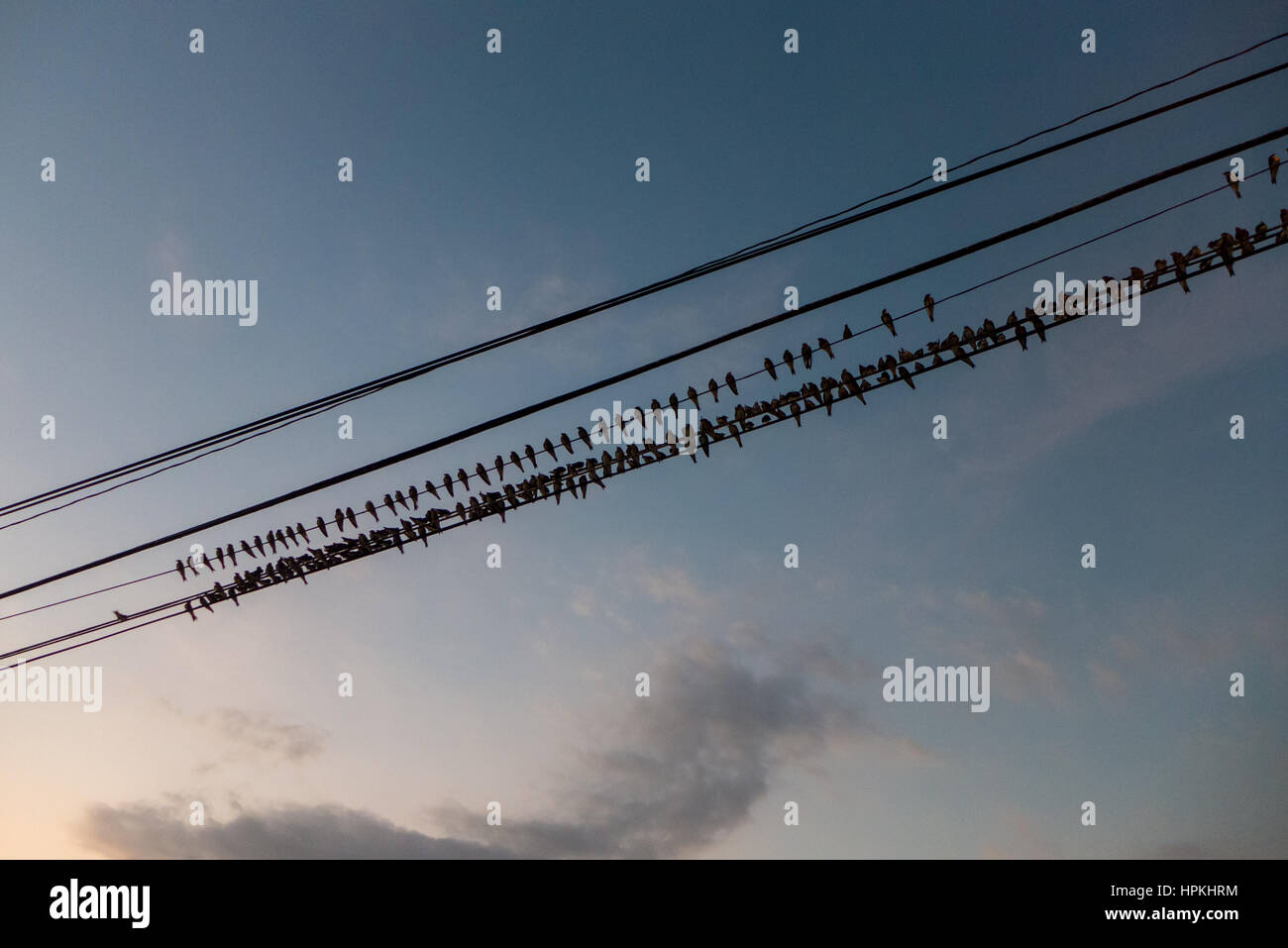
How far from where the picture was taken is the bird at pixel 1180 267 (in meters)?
11.0

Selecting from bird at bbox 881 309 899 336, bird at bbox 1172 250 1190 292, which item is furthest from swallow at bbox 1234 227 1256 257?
bird at bbox 881 309 899 336

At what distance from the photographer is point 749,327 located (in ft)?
34.3

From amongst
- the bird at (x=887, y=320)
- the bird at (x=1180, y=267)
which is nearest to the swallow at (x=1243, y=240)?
the bird at (x=1180, y=267)

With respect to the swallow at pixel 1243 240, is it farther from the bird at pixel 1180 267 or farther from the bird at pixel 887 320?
the bird at pixel 887 320

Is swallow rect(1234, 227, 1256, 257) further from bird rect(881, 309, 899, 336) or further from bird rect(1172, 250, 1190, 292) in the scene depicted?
bird rect(881, 309, 899, 336)

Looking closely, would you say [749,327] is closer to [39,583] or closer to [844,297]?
[844,297]

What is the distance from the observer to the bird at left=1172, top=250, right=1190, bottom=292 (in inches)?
431

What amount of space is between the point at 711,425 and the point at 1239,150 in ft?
24.3

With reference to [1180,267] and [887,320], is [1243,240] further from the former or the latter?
[887,320]

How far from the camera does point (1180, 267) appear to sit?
36.0ft

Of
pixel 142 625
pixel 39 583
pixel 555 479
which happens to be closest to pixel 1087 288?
pixel 555 479

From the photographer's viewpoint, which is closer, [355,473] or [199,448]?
[355,473]

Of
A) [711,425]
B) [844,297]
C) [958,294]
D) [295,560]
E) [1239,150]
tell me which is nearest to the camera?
[1239,150]

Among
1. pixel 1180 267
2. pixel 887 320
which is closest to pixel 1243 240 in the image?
pixel 1180 267
